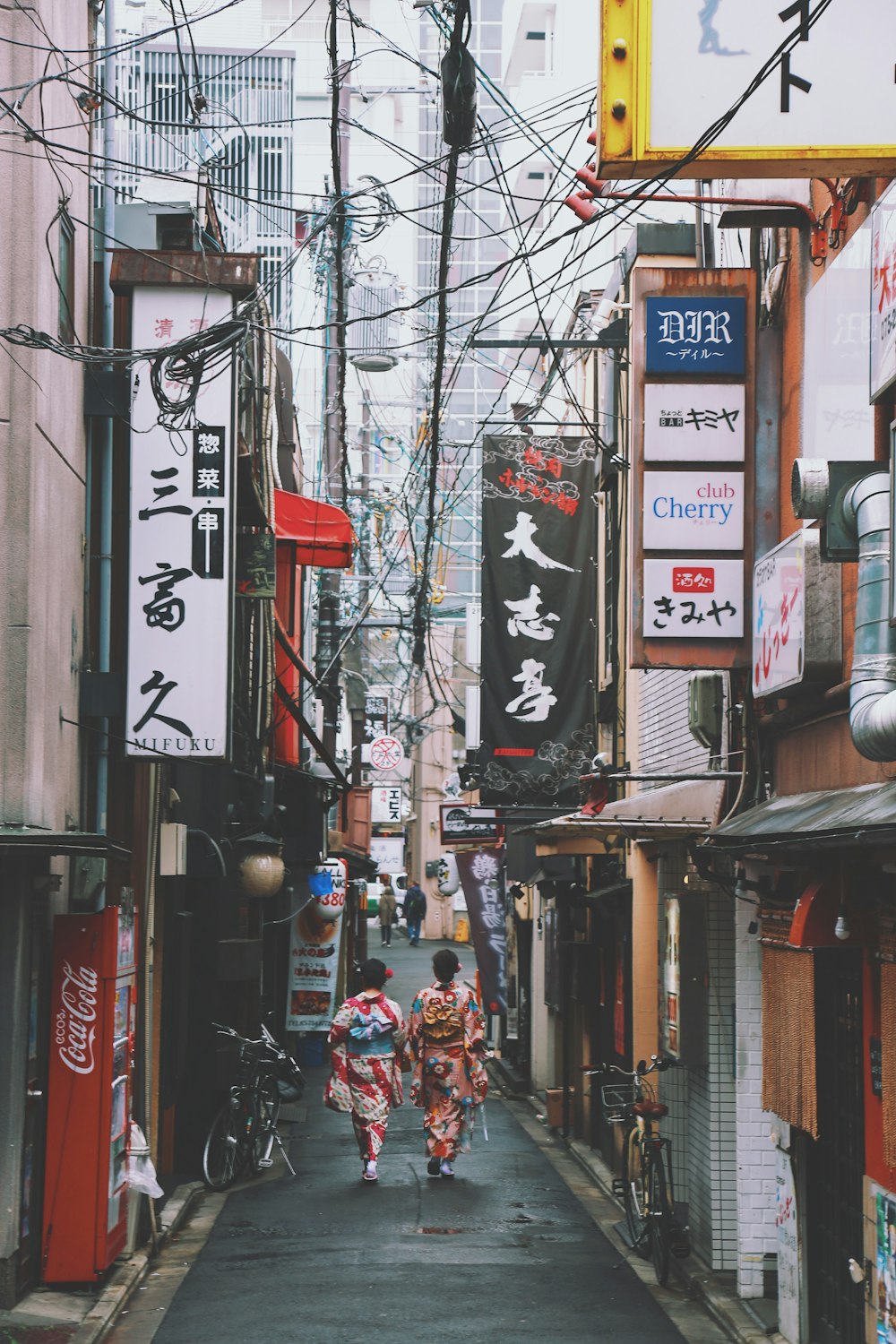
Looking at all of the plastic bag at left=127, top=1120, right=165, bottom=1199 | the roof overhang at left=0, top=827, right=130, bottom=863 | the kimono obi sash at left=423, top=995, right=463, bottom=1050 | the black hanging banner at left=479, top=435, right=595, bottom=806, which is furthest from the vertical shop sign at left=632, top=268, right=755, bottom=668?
the kimono obi sash at left=423, top=995, right=463, bottom=1050

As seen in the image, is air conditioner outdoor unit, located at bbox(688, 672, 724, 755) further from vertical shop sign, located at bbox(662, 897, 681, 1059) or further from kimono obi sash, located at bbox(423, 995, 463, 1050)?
kimono obi sash, located at bbox(423, 995, 463, 1050)

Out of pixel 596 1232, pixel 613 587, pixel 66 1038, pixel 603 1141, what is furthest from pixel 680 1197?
pixel 613 587

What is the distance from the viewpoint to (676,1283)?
13008 mm

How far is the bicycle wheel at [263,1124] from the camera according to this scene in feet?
→ 58.6

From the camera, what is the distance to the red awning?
67.9ft

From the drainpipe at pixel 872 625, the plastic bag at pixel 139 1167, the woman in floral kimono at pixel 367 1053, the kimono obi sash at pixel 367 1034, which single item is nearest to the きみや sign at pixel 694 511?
the drainpipe at pixel 872 625

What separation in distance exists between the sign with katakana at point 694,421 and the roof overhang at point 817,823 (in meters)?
2.52

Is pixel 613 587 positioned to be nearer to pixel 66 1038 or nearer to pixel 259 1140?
pixel 259 1140

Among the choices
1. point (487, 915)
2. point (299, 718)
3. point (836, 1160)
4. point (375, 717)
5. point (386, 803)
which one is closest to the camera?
point (836, 1160)

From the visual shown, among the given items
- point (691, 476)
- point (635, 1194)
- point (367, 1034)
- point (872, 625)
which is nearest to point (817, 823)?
point (872, 625)

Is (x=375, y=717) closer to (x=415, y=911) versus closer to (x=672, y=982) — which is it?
(x=415, y=911)

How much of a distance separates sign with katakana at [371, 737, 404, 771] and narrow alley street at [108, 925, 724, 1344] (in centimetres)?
2639

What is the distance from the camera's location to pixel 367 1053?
59.1ft

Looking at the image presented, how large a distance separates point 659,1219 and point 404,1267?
208 cm
